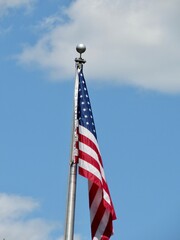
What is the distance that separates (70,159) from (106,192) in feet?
5.53

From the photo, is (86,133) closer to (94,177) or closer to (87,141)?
(87,141)

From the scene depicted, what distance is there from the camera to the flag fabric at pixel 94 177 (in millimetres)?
28125

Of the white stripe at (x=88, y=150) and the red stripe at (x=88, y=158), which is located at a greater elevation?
the white stripe at (x=88, y=150)

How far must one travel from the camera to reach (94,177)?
28.1m

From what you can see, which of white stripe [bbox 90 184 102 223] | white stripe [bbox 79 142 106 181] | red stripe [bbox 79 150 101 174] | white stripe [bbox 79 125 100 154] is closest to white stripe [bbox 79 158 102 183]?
red stripe [bbox 79 150 101 174]

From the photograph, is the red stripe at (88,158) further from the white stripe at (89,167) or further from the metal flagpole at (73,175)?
the metal flagpole at (73,175)

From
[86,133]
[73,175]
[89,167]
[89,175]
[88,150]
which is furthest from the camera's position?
[86,133]

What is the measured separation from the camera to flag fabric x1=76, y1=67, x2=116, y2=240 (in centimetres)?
2812

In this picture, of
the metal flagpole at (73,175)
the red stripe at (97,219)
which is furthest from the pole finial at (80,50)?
the red stripe at (97,219)

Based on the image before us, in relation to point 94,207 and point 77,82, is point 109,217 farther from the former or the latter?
point 77,82

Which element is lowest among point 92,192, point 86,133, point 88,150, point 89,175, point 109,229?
point 109,229

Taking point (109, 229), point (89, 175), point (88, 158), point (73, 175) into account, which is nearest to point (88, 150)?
point (88, 158)

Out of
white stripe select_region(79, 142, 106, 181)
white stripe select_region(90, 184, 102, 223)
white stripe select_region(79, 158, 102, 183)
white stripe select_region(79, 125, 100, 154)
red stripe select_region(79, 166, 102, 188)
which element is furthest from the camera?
white stripe select_region(79, 125, 100, 154)

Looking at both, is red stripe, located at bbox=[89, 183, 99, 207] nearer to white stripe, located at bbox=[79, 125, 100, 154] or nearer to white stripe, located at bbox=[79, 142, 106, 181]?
white stripe, located at bbox=[79, 142, 106, 181]
